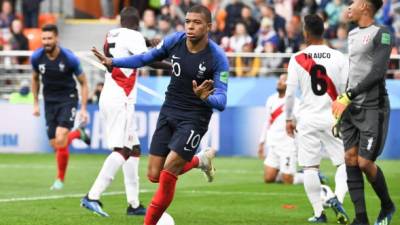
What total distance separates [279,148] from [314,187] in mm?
7496

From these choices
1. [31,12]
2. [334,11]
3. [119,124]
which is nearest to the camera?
[119,124]

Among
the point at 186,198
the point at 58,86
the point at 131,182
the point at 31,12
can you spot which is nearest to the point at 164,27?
the point at 31,12

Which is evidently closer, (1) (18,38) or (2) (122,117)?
(2) (122,117)

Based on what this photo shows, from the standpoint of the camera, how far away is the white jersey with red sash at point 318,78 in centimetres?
1359

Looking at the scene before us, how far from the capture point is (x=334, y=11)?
30859mm

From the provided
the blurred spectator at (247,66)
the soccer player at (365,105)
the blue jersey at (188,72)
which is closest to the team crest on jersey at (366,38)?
the soccer player at (365,105)

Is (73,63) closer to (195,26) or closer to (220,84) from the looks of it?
(195,26)

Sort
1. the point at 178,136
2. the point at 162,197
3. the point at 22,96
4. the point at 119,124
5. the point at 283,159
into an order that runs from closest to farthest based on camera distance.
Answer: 1. the point at 162,197
2. the point at 178,136
3. the point at 119,124
4. the point at 283,159
5. the point at 22,96

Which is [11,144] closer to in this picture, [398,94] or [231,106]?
[231,106]

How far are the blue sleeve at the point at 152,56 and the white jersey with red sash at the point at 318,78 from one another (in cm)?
224

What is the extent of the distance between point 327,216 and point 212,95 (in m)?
3.74

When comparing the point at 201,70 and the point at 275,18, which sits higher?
the point at 201,70

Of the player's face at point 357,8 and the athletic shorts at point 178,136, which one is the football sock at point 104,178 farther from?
the player's face at point 357,8

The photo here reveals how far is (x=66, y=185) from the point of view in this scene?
1923 cm
